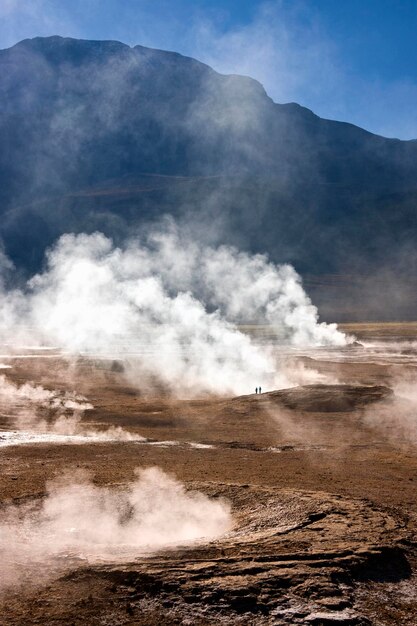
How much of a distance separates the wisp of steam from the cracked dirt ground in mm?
11319

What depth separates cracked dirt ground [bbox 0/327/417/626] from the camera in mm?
7797

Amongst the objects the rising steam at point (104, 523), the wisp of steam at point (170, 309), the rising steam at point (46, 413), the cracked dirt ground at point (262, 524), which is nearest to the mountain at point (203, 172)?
the wisp of steam at point (170, 309)

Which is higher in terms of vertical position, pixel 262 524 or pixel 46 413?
pixel 46 413

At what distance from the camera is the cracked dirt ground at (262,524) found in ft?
25.6

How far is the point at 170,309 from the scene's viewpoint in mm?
90188

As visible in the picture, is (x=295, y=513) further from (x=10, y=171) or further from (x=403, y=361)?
(x=10, y=171)

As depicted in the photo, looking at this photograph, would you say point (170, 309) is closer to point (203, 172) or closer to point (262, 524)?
point (262, 524)

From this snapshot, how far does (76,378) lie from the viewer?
39.7 meters

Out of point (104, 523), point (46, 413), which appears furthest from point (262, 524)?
point (46, 413)

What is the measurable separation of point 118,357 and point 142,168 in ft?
430

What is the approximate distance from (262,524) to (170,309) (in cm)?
7984

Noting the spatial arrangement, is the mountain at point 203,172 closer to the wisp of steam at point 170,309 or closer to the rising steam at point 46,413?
the wisp of steam at point 170,309

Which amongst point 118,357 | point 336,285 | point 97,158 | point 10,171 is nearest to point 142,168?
point 97,158

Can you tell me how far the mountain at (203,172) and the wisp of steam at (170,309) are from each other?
26.7ft
